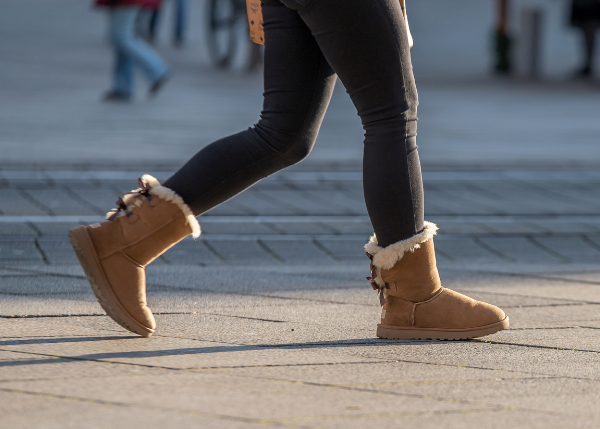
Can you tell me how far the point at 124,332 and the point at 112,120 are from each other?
5.55 metres

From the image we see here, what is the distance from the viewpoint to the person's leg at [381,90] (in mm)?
2398

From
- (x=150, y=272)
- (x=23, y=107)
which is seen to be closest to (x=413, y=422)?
(x=150, y=272)

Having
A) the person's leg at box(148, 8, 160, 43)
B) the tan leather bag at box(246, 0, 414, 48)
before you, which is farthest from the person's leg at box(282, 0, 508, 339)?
the person's leg at box(148, 8, 160, 43)

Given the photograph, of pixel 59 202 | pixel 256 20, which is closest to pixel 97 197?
pixel 59 202

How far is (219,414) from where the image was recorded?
184 centimetres

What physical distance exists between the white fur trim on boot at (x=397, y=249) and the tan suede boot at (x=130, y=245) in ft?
1.59

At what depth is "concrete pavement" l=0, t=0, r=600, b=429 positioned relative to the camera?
6.39 ft

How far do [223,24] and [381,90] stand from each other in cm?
1145

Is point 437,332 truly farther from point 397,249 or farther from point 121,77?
point 121,77

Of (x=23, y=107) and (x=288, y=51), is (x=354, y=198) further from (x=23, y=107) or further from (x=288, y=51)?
(x=23, y=107)

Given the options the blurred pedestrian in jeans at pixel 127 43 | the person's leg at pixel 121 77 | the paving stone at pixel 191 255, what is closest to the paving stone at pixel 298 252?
the paving stone at pixel 191 255

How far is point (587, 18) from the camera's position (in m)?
14.0

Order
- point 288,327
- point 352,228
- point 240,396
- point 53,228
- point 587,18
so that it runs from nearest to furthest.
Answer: point 240,396, point 288,327, point 53,228, point 352,228, point 587,18

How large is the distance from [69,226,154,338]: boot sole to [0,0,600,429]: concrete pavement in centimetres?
5
